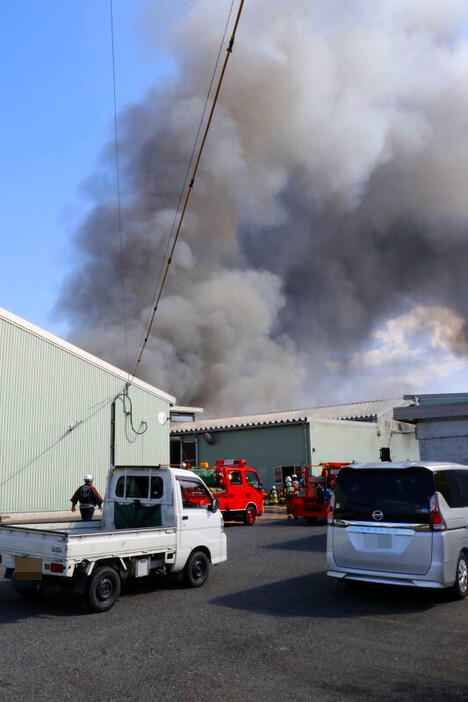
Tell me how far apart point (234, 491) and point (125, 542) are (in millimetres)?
11566

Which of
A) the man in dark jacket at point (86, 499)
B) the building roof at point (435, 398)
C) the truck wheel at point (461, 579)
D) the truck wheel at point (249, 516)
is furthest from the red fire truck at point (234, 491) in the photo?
the building roof at point (435, 398)

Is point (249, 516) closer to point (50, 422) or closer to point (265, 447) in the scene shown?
point (50, 422)

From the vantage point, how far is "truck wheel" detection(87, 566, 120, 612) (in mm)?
7289

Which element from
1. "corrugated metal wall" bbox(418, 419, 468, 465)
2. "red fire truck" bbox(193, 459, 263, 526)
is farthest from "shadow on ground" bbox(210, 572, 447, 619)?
"red fire truck" bbox(193, 459, 263, 526)

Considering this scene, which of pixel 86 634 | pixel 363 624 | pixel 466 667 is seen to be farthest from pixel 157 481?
pixel 466 667

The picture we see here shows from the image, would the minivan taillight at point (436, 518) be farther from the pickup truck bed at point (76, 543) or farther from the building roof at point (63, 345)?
the building roof at point (63, 345)

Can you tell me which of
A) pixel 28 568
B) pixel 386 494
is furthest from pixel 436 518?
pixel 28 568

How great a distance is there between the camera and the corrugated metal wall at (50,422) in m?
19.1

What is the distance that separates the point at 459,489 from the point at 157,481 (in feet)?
13.8

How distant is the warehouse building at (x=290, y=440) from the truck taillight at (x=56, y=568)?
22.3 metres

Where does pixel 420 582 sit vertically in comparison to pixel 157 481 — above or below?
below

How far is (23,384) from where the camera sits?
1967 cm

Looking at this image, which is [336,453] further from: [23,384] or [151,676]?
[151,676]

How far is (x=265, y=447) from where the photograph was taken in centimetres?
3005
